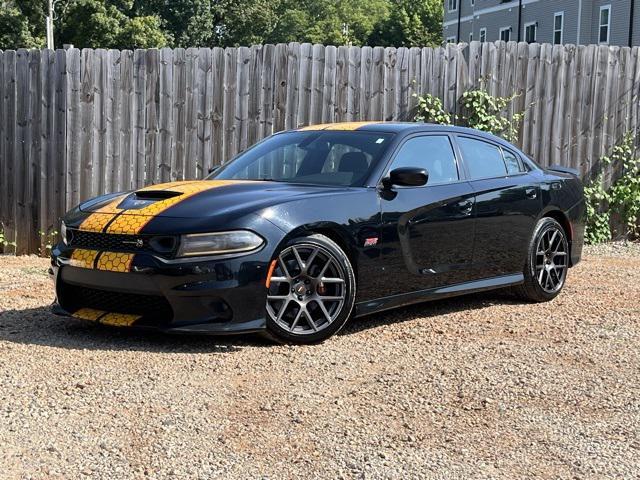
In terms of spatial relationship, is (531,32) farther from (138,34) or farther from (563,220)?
(563,220)

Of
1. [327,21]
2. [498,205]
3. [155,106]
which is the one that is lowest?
[498,205]

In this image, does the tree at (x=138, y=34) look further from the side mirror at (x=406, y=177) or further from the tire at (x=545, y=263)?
the side mirror at (x=406, y=177)

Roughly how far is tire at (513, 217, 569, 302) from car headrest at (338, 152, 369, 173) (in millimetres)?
1770

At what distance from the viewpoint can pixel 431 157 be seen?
6.52 m

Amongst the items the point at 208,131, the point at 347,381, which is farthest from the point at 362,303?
the point at 208,131

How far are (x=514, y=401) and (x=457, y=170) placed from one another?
2525 mm

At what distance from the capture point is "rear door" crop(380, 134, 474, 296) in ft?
19.6

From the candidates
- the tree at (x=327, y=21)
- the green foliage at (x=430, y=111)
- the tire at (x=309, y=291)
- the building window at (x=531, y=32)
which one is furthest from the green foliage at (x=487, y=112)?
the tree at (x=327, y=21)

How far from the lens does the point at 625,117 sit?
11031 mm

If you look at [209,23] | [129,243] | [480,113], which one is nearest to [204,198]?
[129,243]

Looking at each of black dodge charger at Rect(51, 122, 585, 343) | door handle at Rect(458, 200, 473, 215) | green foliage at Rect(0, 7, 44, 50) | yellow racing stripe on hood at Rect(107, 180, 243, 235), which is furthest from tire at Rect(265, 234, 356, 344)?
green foliage at Rect(0, 7, 44, 50)

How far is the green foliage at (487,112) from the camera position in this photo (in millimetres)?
10188

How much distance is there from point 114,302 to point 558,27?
38607 mm

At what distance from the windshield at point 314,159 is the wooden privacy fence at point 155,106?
2892 mm
